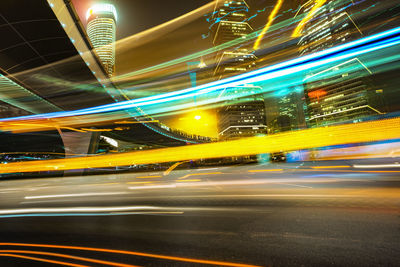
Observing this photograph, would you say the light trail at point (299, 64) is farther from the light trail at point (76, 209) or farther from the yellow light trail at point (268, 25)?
the light trail at point (76, 209)

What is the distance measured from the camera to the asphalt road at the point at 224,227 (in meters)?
2.98

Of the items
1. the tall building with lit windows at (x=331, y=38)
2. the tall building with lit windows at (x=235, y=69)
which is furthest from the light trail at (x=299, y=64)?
the tall building with lit windows at (x=235, y=69)

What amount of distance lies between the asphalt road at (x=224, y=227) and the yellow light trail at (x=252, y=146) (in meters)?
2.88

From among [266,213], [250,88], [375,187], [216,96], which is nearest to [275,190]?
[266,213]

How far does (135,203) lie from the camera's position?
6426 millimetres

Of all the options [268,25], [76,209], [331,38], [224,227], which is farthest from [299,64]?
[76,209]

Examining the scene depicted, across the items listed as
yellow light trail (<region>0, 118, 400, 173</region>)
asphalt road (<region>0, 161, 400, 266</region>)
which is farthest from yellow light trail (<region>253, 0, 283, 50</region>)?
asphalt road (<region>0, 161, 400, 266</region>)

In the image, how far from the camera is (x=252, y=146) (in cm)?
1205

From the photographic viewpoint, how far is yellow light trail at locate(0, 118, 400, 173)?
949cm

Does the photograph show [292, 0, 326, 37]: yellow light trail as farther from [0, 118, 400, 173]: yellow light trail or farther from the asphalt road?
the asphalt road

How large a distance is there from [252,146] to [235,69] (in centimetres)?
554

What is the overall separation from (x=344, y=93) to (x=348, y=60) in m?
18.1

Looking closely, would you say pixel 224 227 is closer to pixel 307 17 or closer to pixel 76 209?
pixel 76 209

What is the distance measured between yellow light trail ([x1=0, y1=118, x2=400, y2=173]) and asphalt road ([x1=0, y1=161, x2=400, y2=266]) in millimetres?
2885
